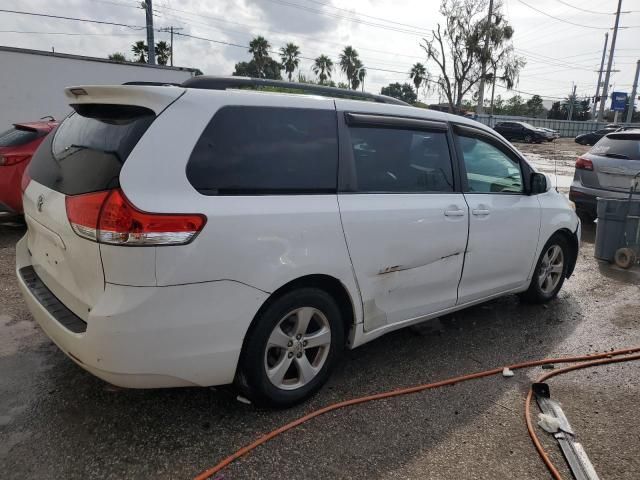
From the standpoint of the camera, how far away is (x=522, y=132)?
120 ft

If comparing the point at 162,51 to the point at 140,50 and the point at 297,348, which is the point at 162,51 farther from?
the point at 297,348

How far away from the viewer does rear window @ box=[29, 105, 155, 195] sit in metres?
2.33

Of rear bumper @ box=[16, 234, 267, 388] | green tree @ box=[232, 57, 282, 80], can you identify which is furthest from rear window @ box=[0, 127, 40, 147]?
green tree @ box=[232, 57, 282, 80]

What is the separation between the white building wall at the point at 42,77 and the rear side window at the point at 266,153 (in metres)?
11.9

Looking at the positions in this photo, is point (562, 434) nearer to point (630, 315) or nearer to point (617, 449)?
point (617, 449)

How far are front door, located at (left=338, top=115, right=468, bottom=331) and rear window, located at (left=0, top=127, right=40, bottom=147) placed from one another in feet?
17.5

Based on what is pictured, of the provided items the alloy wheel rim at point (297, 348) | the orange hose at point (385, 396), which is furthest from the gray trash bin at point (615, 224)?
the alloy wheel rim at point (297, 348)

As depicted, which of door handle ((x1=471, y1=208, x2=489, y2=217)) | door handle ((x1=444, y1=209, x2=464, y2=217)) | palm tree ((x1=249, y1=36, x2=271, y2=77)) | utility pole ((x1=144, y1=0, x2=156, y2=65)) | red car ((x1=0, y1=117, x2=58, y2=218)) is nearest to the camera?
door handle ((x1=444, y1=209, x2=464, y2=217))

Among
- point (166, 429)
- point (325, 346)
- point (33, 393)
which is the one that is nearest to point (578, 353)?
point (325, 346)

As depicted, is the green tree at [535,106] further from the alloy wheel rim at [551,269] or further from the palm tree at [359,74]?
the alloy wheel rim at [551,269]

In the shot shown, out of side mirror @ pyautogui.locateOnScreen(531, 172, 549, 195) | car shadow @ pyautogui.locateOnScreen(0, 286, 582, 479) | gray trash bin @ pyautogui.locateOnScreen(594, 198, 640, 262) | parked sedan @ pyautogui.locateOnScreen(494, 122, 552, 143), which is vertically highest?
parked sedan @ pyautogui.locateOnScreen(494, 122, 552, 143)

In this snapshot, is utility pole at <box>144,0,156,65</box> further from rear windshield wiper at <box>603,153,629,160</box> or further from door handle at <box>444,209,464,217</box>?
door handle at <box>444,209,464,217</box>

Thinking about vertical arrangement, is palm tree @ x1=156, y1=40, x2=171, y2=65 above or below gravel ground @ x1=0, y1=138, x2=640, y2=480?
above

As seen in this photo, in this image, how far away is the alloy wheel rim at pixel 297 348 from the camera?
2.76 m
